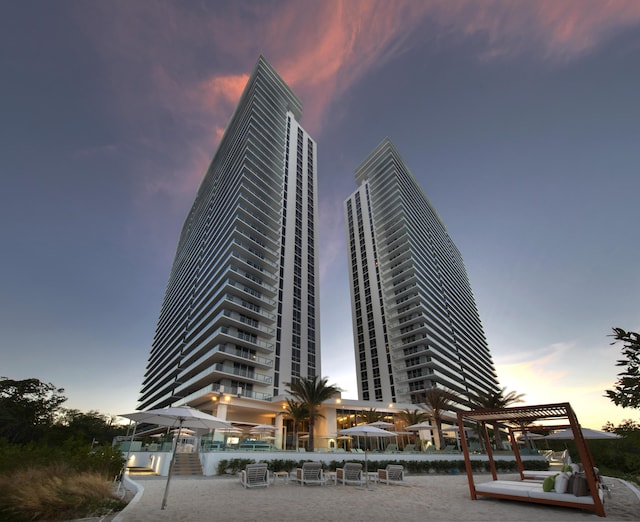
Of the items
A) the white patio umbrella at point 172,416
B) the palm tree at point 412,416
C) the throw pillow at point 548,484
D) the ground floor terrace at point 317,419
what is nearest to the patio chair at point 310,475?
the white patio umbrella at point 172,416

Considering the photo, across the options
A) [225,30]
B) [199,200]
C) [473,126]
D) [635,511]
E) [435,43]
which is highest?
[199,200]

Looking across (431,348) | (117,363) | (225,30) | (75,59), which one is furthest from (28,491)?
(117,363)

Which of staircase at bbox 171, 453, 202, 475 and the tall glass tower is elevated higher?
the tall glass tower

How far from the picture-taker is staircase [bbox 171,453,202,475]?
19000 millimetres

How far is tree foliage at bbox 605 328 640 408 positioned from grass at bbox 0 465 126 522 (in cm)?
1134

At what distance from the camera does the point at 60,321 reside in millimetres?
43906

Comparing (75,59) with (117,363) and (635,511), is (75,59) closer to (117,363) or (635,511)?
(635,511)

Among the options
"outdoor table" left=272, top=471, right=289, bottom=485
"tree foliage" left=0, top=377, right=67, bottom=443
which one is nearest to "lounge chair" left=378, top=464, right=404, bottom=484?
"outdoor table" left=272, top=471, right=289, bottom=485

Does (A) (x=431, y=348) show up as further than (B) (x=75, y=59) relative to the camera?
Yes

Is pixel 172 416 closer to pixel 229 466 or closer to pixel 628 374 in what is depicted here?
pixel 229 466

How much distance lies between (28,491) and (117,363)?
6716 centimetres

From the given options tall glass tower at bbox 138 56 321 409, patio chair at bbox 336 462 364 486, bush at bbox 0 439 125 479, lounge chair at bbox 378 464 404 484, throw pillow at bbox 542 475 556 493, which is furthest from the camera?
tall glass tower at bbox 138 56 321 409

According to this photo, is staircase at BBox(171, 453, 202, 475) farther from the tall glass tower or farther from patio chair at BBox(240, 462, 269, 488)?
the tall glass tower

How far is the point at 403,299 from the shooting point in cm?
6425
